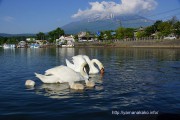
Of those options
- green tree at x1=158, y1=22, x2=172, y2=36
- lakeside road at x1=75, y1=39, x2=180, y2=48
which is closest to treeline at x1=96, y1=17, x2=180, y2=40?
green tree at x1=158, y1=22, x2=172, y2=36

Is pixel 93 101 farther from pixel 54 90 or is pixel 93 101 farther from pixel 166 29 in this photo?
pixel 166 29

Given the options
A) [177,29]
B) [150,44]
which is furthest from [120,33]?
[150,44]

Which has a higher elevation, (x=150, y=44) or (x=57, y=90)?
(x=150, y=44)

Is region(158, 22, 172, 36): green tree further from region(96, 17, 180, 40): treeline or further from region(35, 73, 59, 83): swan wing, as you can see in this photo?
region(35, 73, 59, 83): swan wing

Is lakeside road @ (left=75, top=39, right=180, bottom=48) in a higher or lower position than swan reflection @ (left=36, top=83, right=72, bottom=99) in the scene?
higher

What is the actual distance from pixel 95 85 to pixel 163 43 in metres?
91.6

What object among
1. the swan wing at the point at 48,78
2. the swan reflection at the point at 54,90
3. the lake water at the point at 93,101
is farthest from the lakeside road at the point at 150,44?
the swan reflection at the point at 54,90

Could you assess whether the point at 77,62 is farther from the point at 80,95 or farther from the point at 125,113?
the point at 125,113

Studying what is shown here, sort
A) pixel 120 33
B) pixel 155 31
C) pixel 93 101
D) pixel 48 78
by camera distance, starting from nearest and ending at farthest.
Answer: pixel 93 101, pixel 48 78, pixel 155 31, pixel 120 33

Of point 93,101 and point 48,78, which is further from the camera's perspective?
point 48,78

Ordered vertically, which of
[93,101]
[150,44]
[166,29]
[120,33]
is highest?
[166,29]

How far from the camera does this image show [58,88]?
1792 centimetres

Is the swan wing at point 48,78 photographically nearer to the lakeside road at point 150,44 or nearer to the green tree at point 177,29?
the lakeside road at point 150,44

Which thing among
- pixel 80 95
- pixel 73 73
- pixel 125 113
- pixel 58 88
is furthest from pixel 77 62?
pixel 125 113
